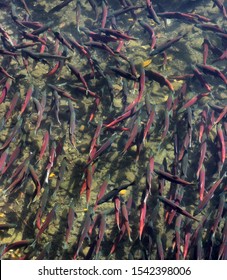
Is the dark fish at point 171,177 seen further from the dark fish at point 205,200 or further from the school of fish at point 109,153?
the dark fish at point 205,200

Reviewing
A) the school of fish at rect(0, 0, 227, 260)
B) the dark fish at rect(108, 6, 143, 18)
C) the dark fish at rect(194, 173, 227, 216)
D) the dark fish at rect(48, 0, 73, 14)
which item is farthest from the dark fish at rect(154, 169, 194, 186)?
the dark fish at rect(48, 0, 73, 14)

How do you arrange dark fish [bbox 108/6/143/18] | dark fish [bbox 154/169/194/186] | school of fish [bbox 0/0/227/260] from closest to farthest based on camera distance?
school of fish [bbox 0/0/227/260] → dark fish [bbox 154/169/194/186] → dark fish [bbox 108/6/143/18]

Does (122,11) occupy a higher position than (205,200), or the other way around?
(122,11)

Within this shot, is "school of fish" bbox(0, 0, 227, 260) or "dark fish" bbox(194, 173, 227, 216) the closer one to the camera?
"school of fish" bbox(0, 0, 227, 260)

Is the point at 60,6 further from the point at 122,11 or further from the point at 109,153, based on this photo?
the point at 109,153

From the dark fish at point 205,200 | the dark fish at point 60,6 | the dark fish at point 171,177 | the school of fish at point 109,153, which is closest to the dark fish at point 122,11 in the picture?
the school of fish at point 109,153

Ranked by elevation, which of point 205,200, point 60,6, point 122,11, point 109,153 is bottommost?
point 205,200

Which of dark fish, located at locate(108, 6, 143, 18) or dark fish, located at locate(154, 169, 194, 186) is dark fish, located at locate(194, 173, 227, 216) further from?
dark fish, located at locate(108, 6, 143, 18)

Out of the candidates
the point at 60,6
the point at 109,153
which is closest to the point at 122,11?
the point at 60,6

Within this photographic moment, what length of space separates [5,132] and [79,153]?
62.8 inches

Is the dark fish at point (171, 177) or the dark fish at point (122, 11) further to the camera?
the dark fish at point (122, 11)

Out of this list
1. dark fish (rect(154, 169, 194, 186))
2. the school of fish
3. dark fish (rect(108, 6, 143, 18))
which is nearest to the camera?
the school of fish

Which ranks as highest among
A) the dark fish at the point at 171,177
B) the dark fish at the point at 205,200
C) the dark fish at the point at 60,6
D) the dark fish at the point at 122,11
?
the dark fish at the point at 60,6
